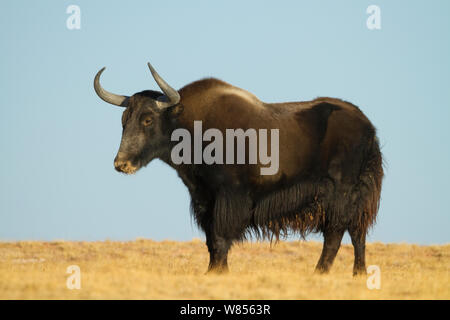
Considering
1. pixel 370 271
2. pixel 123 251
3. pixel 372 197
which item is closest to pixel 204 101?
pixel 372 197

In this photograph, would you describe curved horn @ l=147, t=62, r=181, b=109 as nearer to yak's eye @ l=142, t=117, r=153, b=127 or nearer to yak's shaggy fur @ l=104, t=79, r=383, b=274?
yak's shaggy fur @ l=104, t=79, r=383, b=274

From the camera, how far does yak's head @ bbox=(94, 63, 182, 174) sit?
10750mm

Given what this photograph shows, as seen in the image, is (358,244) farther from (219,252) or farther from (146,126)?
(146,126)

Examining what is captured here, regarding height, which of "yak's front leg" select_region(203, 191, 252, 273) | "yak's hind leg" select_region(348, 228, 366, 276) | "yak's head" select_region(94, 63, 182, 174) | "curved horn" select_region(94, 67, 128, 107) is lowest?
"yak's hind leg" select_region(348, 228, 366, 276)

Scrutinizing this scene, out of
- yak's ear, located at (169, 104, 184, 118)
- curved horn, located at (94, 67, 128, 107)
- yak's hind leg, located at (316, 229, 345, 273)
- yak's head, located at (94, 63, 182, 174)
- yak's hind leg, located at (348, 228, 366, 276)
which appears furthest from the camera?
yak's hind leg, located at (348, 228, 366, 276)

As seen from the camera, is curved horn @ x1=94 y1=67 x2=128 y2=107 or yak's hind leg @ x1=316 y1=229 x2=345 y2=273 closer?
yak's hind leg @ x1=316 y1=229 x2=345 y2=273

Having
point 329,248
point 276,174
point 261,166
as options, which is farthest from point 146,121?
point 329,248

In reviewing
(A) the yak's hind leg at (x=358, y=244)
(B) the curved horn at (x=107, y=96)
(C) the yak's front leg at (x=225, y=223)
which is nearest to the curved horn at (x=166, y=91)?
(B) the curved horn at (x=107, y=96)

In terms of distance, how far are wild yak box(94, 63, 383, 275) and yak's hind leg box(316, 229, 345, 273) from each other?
18 millimetres

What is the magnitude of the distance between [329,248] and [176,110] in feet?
12.1

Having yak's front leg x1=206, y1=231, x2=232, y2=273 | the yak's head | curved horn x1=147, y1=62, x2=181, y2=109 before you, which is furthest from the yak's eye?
yak's front leg x1=206, y1=231, x2=232, y2=273
